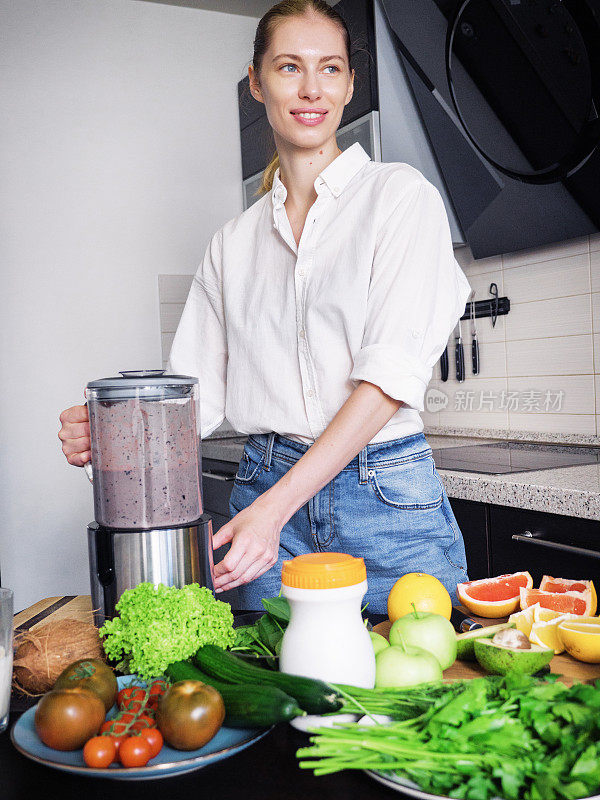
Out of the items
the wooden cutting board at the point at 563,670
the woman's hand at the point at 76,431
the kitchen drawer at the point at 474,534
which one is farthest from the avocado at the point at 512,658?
the kitchen drawer at the point at 474,534

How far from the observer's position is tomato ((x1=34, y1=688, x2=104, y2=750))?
56 centimetres

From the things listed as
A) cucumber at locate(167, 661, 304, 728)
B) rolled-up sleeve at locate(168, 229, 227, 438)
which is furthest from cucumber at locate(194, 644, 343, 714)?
rolled-up sleeve at locate(168, 229, 227, 438)

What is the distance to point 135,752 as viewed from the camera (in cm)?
54

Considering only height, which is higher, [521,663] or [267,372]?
[267,372]

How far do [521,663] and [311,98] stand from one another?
85cm

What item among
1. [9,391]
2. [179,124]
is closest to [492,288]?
[179,124]

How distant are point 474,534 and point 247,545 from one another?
1.01 metres

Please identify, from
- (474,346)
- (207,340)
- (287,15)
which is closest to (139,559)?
(207,340)

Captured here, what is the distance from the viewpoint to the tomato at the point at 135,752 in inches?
21.1

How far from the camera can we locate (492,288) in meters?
2.41

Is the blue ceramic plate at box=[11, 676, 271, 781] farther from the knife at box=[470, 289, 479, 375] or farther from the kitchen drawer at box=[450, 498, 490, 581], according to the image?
the knife at box=[470, 289, 479, 375]

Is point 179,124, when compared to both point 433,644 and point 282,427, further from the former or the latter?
point 433,644

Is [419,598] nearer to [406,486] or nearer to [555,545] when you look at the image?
[406,486]

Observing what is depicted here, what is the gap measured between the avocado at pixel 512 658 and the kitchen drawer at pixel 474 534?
1.05 metres
